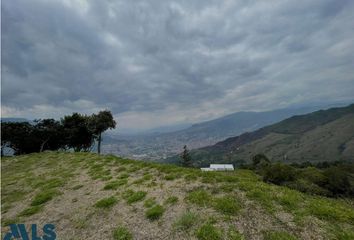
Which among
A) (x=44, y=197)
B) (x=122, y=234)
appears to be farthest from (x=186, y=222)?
(x=44, y=197)

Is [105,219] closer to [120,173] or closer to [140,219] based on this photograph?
[140,219]

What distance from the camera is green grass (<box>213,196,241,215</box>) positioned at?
10.9 metres

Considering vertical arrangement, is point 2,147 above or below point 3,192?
above

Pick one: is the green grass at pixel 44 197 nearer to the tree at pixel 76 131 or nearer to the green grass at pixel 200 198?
the green grass at pixel 200 198

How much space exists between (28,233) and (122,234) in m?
5.56

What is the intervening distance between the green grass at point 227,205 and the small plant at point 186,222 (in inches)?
49.4

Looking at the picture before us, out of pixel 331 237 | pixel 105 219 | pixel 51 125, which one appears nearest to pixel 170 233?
pixel 105 219

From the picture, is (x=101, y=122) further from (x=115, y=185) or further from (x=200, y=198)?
(x=200, y=198)

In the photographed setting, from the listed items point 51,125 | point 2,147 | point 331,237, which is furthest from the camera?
point 51,125

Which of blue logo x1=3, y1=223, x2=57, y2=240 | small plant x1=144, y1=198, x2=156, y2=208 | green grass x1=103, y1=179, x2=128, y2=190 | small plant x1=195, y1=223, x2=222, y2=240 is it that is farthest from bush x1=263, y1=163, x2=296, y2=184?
blue logo x1=3, y1=223, x2=57, y2=240

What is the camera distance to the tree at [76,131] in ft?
205

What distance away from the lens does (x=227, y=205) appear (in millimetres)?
11258

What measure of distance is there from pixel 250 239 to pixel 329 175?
2665 inches

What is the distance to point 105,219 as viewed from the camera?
12.2m
